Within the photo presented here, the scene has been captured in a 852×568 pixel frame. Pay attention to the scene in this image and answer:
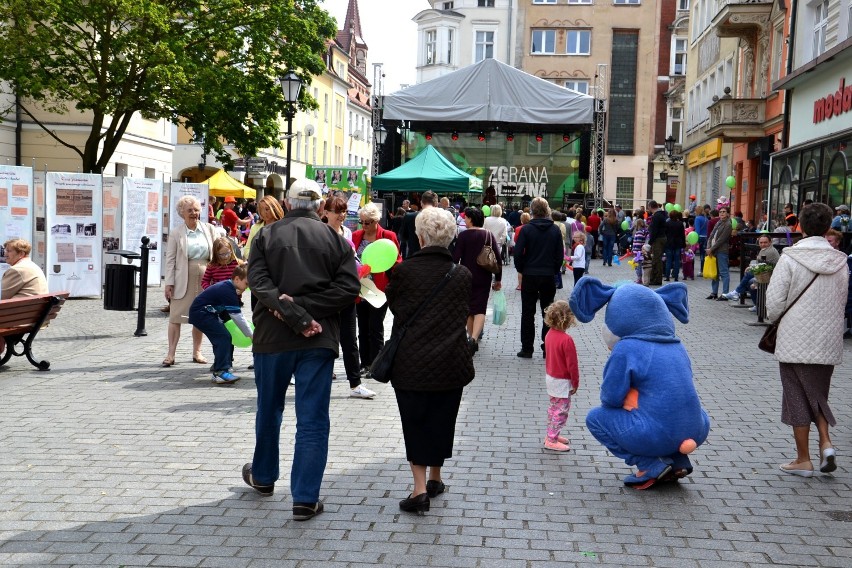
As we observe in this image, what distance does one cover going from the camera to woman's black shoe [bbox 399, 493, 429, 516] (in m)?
5.50

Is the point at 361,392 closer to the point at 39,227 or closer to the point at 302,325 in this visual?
the point at 302,325

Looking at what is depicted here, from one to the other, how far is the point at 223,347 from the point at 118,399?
125 cm

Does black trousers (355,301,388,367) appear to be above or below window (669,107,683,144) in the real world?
below

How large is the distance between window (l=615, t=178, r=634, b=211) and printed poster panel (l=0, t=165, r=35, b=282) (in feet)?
186

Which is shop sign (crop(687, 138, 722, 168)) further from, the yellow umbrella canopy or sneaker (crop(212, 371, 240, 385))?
sneaker (crop(212, 371, 240, 385))

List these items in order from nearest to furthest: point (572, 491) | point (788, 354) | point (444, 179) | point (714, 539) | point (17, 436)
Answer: point (714, 539), point (572, 491), point (788, 354), point (17, 436), point (444, 179)

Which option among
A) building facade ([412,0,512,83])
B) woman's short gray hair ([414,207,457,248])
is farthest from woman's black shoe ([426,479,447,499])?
building facade ([412,0,512,83])

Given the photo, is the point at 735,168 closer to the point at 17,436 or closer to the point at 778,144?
the point at 778,144

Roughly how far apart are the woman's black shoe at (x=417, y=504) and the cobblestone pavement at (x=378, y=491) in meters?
0.06

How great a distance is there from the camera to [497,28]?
70062 mm

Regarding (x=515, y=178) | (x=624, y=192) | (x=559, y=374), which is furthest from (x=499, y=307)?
(x=624, y=192)

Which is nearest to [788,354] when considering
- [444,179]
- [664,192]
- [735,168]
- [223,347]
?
[223,347]

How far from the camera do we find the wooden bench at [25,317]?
958 centimetres

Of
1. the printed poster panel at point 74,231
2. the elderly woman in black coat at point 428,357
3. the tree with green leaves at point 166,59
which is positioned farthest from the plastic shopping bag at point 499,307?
the tree with green leaves at point 166,59
